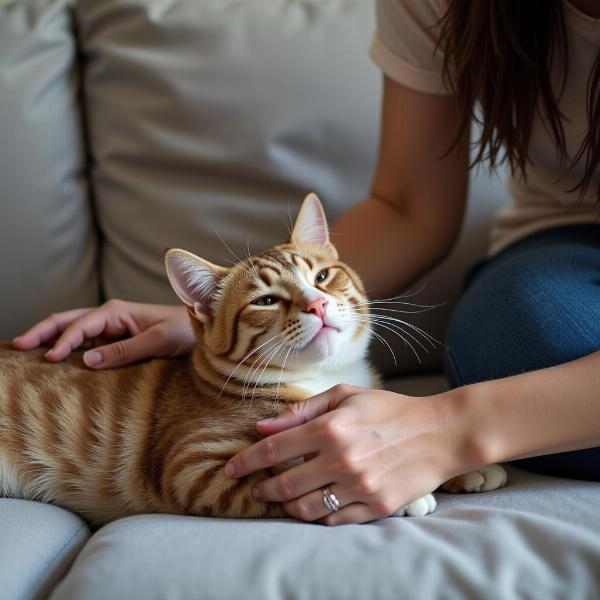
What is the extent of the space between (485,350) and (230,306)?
1.24 ft

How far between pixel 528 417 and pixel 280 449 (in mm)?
298

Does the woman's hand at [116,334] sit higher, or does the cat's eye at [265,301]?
the cat's eye at [265,301]

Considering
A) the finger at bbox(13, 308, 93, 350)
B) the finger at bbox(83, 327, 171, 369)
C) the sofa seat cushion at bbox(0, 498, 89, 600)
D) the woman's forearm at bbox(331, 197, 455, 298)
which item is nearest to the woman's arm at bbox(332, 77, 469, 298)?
the woman's forearm at bbox(331, 197, 455, 298)

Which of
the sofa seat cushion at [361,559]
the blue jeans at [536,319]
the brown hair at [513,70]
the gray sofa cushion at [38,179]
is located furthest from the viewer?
the gray sofa cushion at [38,179]

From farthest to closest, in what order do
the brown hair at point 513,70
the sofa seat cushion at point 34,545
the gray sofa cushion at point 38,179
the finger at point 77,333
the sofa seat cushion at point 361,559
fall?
the gray sofa cushion at point 38,179 < the finger at point 77,333 < the brown hair at point 513,70 < the sofa seat cushion at point 34,545 < the sofa seat cushion at point 361,559

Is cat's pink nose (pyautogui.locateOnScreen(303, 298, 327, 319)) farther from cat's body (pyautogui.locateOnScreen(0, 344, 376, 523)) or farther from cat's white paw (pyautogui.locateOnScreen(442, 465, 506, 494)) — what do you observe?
cat's white paw (pyautogui.locateOnScreen(442, 465, 506, 494))

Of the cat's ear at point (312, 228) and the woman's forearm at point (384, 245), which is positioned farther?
the woman's forearm at point (384, 245)

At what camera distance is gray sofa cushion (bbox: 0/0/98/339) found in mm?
1471

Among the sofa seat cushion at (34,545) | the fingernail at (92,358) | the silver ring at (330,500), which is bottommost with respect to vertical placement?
the sofa seat cushion at (34,545)

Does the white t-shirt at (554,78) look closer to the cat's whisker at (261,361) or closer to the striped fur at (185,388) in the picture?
the striped fur at (185,388)

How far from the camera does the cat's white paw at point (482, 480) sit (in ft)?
3.25

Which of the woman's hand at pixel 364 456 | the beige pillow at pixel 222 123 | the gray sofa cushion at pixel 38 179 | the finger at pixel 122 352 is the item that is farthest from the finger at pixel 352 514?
the gray sofa cushion at pixel 38 179

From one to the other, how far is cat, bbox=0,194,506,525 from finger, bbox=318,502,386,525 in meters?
0.17

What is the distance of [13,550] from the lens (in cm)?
87
